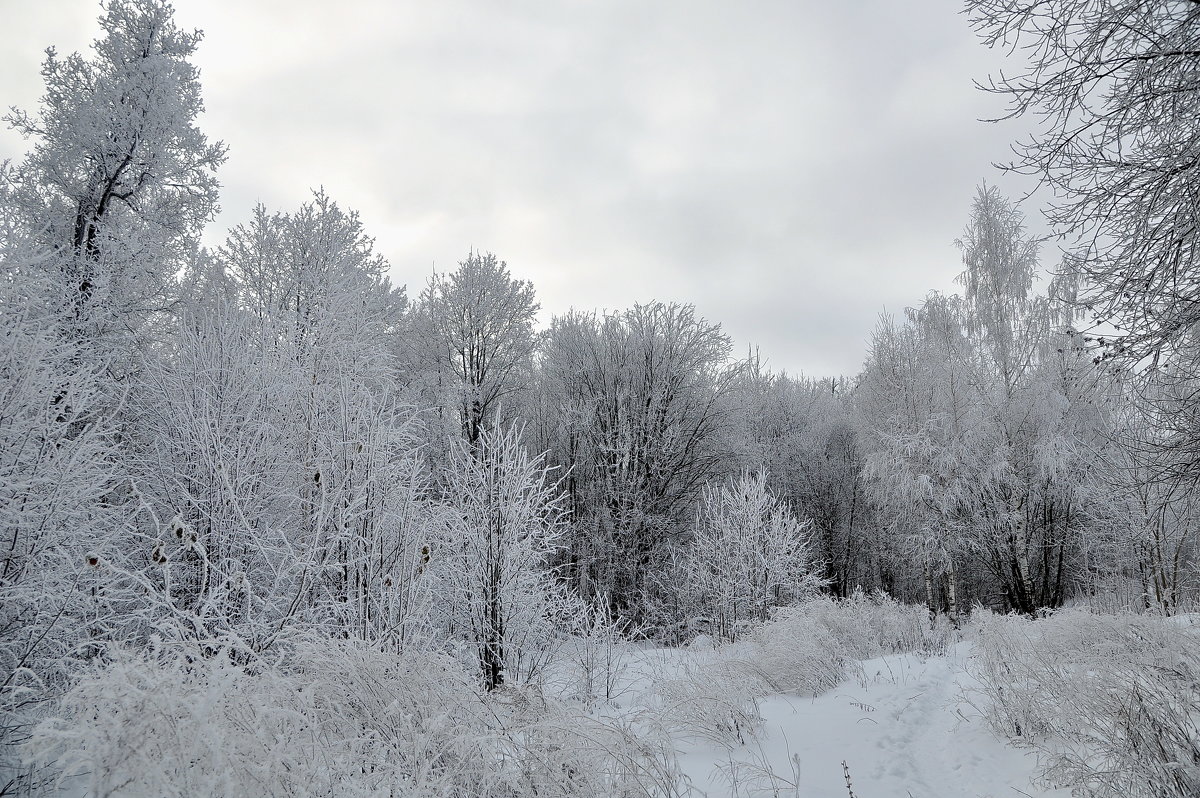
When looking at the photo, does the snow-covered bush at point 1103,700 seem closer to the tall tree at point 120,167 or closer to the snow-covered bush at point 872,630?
the snow-covered bush at point 872,630

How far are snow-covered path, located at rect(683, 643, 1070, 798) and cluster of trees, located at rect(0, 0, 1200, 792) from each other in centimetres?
296

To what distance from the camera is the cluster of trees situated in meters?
5.24

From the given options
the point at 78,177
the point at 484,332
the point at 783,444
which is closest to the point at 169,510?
the point at 78,177

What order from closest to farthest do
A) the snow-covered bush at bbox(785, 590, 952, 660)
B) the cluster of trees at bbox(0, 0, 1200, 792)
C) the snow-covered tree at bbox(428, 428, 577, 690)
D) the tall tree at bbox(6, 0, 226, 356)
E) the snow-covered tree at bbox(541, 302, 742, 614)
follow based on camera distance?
1. the cluster of trees at bbox(0, 0, 1200, 792)
2. the snow-covered tree at bbox(428, 428, 577, 690)
3. the tall tree at bbox(6, 0, 226, 356)
4. the snow-covered bush at bbox(785, 590, 952, 660)
5. the snow-covered tree at bbox(541, 302, 742, 614)

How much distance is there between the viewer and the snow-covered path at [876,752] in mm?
4570

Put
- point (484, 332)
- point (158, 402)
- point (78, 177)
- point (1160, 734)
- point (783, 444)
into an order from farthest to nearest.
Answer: point (783, 444) → point (484, 332) → point (78, 177) → point (158, 402) → point (1160, 734)

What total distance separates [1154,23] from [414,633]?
8727 mm

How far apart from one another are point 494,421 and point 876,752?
36.4 feet

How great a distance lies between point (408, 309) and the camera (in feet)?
65.5

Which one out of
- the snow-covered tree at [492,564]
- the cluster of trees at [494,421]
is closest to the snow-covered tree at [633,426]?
the cluster of trees at [494,421]

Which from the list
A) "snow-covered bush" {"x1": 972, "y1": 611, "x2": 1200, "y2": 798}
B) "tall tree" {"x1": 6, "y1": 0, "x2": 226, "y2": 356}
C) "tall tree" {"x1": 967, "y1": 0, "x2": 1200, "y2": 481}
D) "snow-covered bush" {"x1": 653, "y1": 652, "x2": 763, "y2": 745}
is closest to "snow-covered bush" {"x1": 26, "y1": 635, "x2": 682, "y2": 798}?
"snow-covered bush" {"x1": 653, "y1": 652, "x2": 763, "y2": 745}

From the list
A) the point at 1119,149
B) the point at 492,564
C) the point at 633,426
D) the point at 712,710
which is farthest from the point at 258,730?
the point at 633,426

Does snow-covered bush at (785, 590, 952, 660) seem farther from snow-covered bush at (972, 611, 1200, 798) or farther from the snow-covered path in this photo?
snow-covered bush at (972, 611, 1200, 798)

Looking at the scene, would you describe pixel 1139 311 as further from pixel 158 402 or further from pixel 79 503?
pixel 158 402
